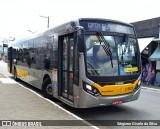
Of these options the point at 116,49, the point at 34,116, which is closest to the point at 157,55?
the point at 116,49

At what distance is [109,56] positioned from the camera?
336 inches

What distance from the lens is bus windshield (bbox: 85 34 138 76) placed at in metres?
8.34

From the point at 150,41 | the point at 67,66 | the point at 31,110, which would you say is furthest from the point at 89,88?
the point at 150,41

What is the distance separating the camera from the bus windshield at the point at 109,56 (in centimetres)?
834

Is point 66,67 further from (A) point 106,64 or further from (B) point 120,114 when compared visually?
(B) point 120,114

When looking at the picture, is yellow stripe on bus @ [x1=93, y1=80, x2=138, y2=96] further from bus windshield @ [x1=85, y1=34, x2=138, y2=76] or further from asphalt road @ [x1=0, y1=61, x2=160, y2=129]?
asphalt road @ [x1=0, y1=61, x2=160, y2=129]

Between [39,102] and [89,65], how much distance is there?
272 cm

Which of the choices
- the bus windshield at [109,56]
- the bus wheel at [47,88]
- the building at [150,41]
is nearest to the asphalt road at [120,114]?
the bus windshield at [109,56]

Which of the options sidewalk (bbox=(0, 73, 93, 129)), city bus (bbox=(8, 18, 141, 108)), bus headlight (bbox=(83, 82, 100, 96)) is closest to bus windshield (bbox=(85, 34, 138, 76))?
city bus (bbox=(8, 18, 141, 108))

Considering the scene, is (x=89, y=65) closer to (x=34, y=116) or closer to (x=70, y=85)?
(x=70, y=85)

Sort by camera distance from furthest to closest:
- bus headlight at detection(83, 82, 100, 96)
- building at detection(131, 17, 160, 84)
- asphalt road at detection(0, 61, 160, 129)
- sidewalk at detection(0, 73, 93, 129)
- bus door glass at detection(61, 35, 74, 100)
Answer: building at detection(131, 17, 160, 84) → bus door glass at detection(61, 35, 74, 100) → asphalt road at detection(0, 61, 160, 129) → bus headlight at detection(83, 82, 100, 96) → sidewalk at detection(0, 73, 93, 129)

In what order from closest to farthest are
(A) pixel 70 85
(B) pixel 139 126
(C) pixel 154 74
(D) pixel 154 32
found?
(B) pixel 139 126, (A) pixel 70 85, (C) pixel 154 74, (D) pixel 154 32

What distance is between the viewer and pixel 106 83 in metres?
8.30

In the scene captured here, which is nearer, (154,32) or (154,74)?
(154,74)
